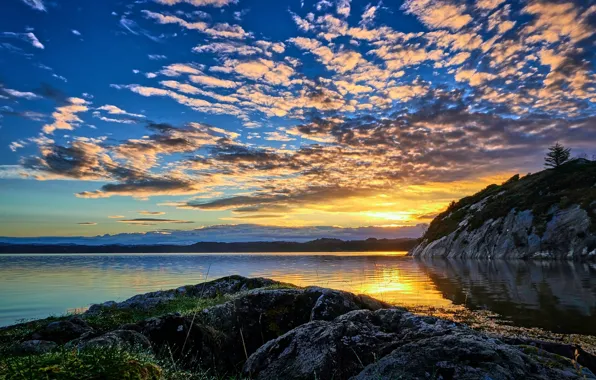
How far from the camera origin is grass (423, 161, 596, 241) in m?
86.9

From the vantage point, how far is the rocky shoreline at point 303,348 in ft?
15.3

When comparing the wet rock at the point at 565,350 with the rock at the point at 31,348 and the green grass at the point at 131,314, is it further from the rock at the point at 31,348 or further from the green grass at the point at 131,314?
the rock at the point at 31,348

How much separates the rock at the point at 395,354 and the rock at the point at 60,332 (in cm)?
908

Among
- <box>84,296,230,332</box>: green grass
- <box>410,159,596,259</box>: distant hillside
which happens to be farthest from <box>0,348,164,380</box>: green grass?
<box>410,159,596,259</box>: distant hillside

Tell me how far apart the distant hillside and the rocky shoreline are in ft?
272

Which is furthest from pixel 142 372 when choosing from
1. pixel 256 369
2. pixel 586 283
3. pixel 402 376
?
pixel 586 283

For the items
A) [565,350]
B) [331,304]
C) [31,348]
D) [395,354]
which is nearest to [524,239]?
[565,350]

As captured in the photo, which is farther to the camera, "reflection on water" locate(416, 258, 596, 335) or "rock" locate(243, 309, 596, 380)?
"reflection on water" locate(416, 258, 596, 335)

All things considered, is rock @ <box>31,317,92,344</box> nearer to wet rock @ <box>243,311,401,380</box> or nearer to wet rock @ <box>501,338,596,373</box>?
wet rock @ <box>243,311,401,380</box>

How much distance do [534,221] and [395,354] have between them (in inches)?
4024

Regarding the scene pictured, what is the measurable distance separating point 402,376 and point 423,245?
14822 cm

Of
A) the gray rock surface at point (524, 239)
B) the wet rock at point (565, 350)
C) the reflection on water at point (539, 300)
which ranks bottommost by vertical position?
the reflection on water at point (539, 300)

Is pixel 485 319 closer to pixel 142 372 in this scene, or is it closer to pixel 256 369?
pixel 256 369

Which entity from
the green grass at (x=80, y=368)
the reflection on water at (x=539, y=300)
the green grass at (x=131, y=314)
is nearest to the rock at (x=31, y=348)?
the green grass at (x=131, y=314)
